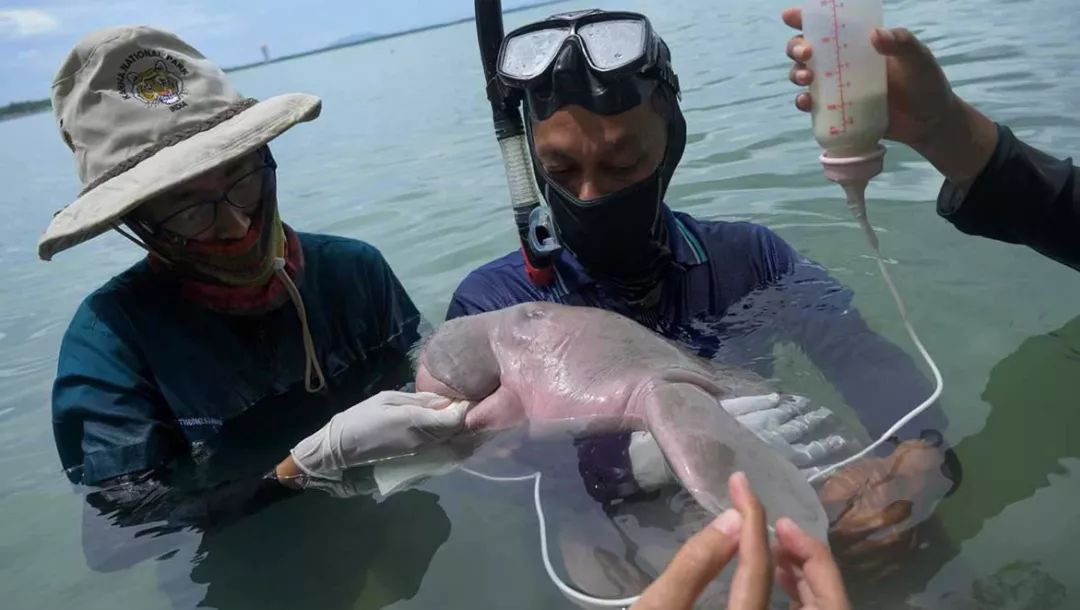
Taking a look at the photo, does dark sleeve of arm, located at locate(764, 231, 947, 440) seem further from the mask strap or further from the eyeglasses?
the eyeglasses

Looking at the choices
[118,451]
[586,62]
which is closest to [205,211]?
[118,451]

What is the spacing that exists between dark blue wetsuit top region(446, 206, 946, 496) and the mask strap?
0.66m

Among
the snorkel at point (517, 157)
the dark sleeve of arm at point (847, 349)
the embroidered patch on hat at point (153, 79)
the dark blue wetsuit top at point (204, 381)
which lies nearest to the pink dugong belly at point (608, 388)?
the dark sleeve of arm at point (847, 349)

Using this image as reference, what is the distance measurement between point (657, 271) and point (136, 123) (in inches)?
83.7

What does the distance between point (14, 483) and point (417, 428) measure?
3.06m

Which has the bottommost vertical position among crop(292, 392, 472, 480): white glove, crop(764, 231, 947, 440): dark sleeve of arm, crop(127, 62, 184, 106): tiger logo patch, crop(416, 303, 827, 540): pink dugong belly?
crop(764, 231, 947, 440): dark sleeve of arm

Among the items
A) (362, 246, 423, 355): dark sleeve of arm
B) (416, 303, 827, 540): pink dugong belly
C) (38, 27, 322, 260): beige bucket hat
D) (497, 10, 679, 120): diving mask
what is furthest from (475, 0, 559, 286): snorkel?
(362, 246, 423, 355): dark sleeve of arm

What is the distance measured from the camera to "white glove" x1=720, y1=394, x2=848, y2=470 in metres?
2.21

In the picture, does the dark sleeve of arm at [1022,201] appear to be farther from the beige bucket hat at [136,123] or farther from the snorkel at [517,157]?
the beige bucket hat at [136,123]

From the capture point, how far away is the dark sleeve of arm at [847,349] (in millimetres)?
2734

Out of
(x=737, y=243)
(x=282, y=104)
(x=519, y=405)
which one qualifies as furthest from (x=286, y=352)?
(x=737, y=243)

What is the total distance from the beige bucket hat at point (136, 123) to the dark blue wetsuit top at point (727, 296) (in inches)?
44.3

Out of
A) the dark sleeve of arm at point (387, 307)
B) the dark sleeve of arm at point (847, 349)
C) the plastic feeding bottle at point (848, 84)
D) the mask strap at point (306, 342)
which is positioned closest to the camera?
the plastic feeding bottle at point (848, 84)

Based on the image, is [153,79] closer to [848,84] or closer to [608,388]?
[608,388]
